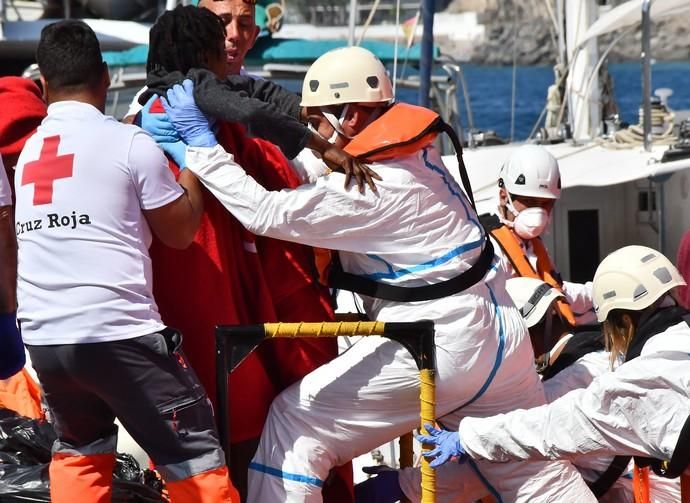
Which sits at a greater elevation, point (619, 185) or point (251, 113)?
point (251, 113)

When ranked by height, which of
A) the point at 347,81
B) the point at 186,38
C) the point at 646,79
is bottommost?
the point at 646,79

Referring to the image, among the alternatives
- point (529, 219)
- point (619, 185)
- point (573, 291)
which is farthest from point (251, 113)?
point (619, 185)

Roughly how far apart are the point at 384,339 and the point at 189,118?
35.7 inches

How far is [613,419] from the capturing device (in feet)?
12.1

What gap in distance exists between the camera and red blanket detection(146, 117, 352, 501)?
426 centimetres

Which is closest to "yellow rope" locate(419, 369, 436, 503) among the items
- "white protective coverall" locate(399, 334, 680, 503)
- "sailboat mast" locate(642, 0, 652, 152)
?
"white protective coverall" locate(399, 334, 680, 503)

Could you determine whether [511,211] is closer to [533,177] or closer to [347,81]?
[533,177]

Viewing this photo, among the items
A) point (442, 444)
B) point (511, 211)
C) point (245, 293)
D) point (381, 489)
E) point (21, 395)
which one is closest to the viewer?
point (442, 444)

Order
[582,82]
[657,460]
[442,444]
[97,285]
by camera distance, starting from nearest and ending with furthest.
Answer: [97,285] → [657,460] → [442,444] → [582,82]

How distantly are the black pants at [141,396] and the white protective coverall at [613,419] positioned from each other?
2.57 ft

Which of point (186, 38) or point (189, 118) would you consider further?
point (186, 38)

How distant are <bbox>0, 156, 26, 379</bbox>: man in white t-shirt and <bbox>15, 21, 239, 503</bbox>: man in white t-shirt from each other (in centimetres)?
55

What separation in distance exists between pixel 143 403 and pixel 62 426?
0.97 feet

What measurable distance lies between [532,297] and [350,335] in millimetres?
1530
